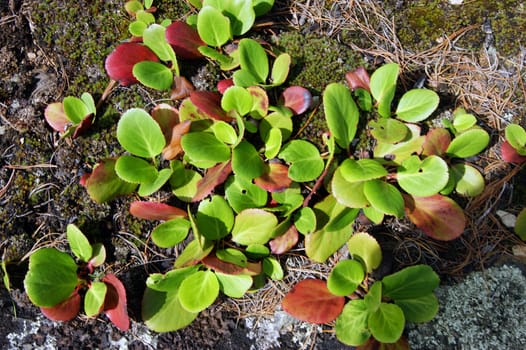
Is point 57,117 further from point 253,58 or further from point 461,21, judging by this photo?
point 461,21

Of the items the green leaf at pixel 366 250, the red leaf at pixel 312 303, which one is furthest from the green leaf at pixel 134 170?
the green leaf at pixel 366 250

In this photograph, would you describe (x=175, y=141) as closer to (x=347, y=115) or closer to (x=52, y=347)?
(x=347, y=115)

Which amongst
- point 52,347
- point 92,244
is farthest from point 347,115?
point 52,347

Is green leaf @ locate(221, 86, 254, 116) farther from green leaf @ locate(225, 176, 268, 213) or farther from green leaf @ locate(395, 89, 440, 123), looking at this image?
green leaf @ locate(395, 89, 440, 123)

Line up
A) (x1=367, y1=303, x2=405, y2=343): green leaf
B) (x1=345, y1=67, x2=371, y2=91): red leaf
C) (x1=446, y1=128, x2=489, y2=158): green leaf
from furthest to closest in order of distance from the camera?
(x1=345, y1=67, x2=371, y2=91): red leaf
(x1=446, y1=128, x2=489, y2=158): green leaf
(x1=367, y1=303, x2=405, y2=343): green leaf

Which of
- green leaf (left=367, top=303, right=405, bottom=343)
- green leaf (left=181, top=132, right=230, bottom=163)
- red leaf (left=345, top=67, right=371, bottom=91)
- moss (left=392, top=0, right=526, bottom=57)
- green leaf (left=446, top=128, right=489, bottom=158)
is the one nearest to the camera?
green leaf (left=367, top=303, right=405, bottom=343)

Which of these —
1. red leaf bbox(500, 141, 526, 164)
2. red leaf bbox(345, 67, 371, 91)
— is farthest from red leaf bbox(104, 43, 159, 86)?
red leaf bbox(500, 141, 526, 164)
